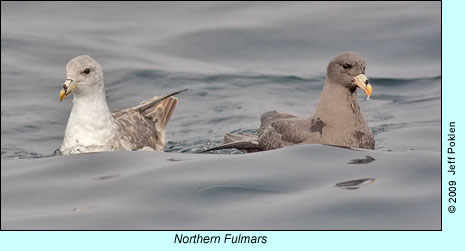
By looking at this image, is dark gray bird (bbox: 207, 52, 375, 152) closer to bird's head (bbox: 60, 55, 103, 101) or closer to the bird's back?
the bird's back

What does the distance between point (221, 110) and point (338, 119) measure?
4.61 meters

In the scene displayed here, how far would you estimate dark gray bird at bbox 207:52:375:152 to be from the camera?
351 inches

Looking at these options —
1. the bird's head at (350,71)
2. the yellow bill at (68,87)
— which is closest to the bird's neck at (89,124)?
the yellow bill at (68,87)

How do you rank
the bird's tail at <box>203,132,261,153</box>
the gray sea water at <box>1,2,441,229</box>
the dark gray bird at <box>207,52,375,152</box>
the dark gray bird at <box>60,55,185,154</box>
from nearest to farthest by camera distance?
the gray sea water at <box>1,2,441,229</box> < the dark gray bird at <box>207,52,375,152</box> < the bird's tail at <box>203,132,261,153</box> < the dark gray bird at <box>60,55,185,154</box>

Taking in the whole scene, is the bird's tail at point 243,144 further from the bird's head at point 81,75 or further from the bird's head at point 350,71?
the bird's head at point 81,75

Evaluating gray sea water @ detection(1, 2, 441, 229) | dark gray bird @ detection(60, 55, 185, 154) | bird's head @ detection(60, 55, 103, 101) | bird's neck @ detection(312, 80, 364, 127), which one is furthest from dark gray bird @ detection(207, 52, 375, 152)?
bird's head @ detection(60, 55, 103, 101)

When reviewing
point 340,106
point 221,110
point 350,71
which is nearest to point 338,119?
point 340,106

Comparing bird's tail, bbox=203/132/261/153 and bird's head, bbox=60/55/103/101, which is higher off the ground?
bird's head, bbox=60/55/103/101

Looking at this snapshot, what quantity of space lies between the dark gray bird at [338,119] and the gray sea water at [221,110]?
0.86 feet

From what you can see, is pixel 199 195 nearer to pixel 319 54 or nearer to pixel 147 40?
pixel 319 54

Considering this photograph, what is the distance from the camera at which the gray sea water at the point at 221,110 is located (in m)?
7.13

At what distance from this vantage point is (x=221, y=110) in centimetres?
1347

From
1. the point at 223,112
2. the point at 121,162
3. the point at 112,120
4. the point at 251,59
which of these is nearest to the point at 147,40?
the point at 251,59

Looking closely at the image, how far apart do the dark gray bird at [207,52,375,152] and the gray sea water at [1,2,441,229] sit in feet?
0.86
